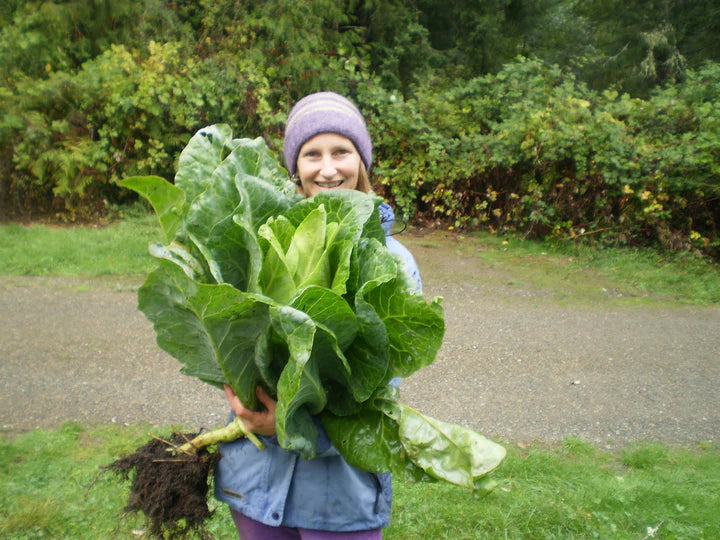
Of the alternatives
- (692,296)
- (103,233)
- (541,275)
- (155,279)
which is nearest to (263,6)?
(103,233)

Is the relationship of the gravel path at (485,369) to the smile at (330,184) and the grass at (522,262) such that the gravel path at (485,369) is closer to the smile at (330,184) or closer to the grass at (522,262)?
the grass at (522,262)

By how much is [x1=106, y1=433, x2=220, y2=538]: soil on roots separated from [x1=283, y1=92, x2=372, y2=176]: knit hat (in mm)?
1179

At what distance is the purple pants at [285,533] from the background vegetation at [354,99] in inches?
297

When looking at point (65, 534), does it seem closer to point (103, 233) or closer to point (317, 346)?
point (317, 346)

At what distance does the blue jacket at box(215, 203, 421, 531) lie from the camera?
1.78 m

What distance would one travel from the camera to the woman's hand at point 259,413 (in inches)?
63.1

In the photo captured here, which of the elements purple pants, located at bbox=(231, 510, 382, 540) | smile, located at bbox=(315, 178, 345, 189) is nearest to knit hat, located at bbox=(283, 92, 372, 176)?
smile, located at bbox=(315, 178, 345, 189)

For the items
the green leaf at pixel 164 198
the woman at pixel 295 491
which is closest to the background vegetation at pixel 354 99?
the woman at pixel 295 491

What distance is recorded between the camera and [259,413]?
1.61m

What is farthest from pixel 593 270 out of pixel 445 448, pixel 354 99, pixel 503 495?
pixel 445 448

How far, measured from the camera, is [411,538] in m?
3.21

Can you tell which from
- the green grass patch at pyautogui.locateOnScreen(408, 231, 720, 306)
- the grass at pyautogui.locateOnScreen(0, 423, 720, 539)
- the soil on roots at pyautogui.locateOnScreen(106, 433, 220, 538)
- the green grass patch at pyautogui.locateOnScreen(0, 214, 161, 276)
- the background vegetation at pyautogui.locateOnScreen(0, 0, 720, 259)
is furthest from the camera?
the background vegetation at pyautogui.locateOnScreen(0, 0, 720, 259)

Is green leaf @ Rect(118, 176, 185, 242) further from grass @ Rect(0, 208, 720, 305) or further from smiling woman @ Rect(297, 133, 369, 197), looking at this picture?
grass @ Rect(0, 208, 720, 305)

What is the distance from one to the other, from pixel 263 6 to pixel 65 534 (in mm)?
9084
